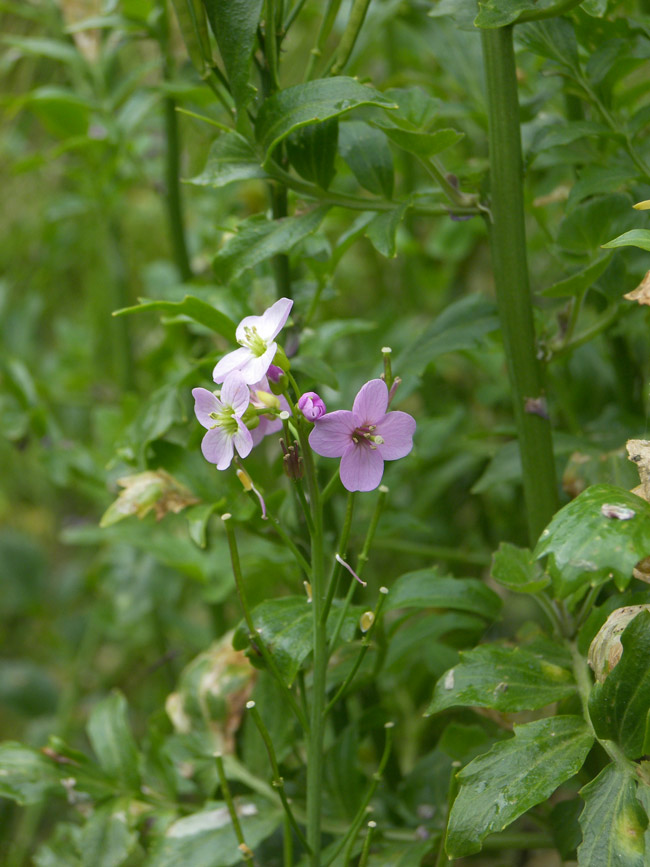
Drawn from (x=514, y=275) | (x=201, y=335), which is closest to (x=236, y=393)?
(x=514, y=275)

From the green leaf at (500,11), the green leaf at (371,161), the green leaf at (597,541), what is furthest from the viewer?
the green leaf at (371,161)

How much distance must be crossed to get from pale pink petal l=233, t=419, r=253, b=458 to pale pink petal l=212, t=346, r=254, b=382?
0.03 metres

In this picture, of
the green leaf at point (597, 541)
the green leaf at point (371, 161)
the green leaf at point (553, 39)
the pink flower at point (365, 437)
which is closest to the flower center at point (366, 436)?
the pink flower at point (365, 437)

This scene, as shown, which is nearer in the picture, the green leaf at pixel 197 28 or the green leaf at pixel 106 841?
the green leaf at pixel 197 28

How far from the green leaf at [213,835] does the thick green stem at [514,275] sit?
30 centimetres

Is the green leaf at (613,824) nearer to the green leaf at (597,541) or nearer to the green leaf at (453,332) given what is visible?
the green leaf at (597,541)

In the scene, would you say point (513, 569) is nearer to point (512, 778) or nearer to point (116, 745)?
point (512, 778)

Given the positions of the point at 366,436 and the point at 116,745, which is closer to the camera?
the point at 366,436

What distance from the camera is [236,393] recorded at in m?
0.44

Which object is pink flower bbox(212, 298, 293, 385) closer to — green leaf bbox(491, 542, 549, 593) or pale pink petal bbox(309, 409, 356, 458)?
pale pink petal bbox(309, 409, 356, 458)

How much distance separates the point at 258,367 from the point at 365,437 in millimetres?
73

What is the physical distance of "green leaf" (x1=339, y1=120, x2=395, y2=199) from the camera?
59 cm

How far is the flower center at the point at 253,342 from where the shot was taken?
1.53 feet

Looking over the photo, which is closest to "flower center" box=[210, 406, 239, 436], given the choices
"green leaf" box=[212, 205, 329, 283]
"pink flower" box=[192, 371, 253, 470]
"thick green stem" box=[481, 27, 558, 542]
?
"pink flower" box=[192, 371, 253, 470]
